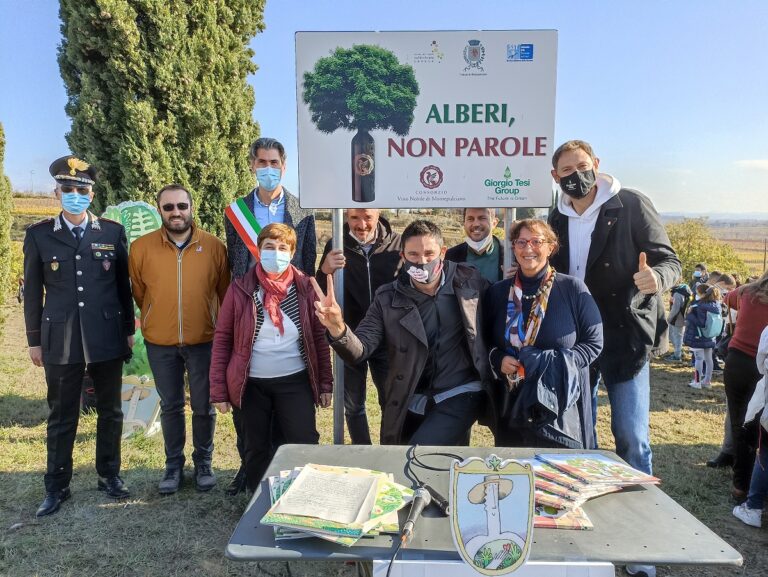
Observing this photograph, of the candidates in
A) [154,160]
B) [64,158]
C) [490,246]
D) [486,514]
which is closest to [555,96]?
[490,246]

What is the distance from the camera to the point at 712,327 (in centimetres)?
805

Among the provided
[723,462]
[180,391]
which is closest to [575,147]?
[180,391]

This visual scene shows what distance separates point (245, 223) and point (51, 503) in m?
2.38

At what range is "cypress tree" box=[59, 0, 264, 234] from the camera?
6.09m

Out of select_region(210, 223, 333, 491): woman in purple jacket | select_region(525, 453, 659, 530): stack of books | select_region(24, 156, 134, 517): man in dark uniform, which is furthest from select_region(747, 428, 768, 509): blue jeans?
select_region(24, 156, 134, 517): man in dark uniform

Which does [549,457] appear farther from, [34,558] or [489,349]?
[34,558]

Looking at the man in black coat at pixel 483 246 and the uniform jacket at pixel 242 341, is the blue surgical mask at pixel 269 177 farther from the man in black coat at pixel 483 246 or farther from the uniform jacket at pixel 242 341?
the man in black coat at pixel 483 246

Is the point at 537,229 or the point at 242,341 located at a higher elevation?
the point at 537,229

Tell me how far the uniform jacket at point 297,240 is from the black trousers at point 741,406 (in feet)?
11.0

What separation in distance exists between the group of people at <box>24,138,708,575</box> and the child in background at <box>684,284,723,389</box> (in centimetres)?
596

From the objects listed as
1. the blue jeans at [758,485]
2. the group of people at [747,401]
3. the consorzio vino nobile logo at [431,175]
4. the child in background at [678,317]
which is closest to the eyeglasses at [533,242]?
the consorzio vino nobile logo at [431,175]

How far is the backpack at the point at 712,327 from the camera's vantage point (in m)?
8.02

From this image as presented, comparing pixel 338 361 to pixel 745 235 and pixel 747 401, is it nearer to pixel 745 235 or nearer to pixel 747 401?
pixel 747 401

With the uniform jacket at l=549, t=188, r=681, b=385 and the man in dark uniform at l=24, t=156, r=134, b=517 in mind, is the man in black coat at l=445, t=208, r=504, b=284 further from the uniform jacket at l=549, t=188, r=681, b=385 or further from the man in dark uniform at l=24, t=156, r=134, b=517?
the man in dark uniform at l=24, t=156, r=134, b=517
